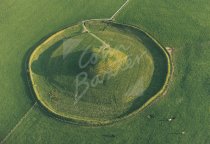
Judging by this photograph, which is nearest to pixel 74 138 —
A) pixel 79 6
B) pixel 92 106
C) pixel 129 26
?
pixel 92 106

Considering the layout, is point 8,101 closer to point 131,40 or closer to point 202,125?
point 131,40

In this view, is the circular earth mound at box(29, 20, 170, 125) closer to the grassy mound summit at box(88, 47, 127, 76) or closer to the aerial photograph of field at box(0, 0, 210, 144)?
the grassy mound summit at box(88, 47, 127, 76)

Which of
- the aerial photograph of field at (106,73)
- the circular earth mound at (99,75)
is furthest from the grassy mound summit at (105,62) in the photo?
the aerial photograph of field at (106,73)

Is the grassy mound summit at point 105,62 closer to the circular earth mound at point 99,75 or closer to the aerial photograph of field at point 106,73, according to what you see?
the circular earth mound at point 99,75

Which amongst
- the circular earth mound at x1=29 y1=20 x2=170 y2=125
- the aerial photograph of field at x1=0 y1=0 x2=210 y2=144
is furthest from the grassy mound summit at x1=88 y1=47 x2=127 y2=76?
the aerial photograph of field at x1=0 y1=0 x2=210 y2=144

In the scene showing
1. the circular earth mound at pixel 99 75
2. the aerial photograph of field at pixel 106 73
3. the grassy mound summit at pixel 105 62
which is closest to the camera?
the aerial photograph of field at pixel 106 73
